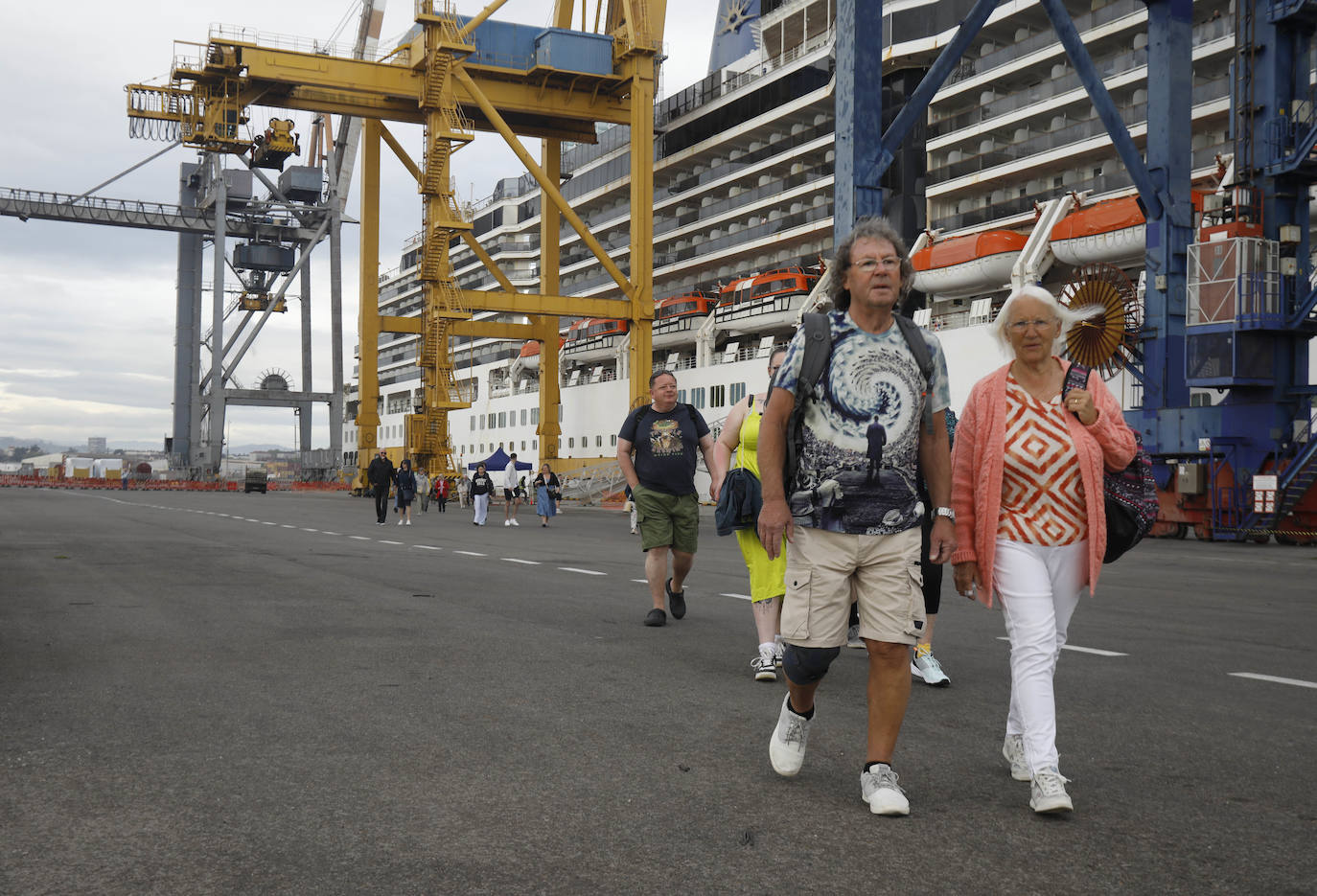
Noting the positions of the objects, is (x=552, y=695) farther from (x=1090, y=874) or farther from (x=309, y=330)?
(x=309, y=330)

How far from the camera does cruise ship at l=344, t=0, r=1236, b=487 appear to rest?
32.4 metres

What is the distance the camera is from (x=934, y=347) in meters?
4.08

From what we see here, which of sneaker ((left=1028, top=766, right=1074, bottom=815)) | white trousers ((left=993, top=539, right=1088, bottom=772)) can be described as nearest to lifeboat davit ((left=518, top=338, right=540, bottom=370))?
→ white trousers ((left=993, top=539, right=1088, bottom=772))

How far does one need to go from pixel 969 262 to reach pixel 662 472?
90.8 feet

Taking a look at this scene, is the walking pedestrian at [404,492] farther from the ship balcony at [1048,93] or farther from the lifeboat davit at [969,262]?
the ship balcony at [1048,93]

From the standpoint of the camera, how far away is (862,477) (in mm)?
3920

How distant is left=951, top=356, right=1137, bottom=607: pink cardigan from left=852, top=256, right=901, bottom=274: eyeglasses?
451 mm

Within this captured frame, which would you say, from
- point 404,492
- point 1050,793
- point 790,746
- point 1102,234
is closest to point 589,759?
point 790,746

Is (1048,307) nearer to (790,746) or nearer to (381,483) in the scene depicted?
(790,746)

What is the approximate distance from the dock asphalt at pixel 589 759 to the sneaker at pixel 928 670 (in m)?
0.08

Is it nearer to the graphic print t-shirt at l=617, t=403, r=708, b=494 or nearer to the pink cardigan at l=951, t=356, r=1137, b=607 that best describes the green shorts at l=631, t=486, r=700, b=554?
the graphic print t-shirt at l=617, t=403, r=708, b=494

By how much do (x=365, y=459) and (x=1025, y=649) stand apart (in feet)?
163

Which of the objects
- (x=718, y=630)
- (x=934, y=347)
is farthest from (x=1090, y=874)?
(x=718, y=630)

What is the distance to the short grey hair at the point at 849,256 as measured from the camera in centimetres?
405
